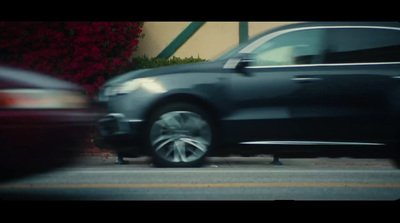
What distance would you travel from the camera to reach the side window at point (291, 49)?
685 centimetres

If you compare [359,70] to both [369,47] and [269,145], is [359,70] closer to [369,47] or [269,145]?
[369,47]

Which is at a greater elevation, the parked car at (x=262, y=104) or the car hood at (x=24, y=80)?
the car hood at (x=24, y=80)

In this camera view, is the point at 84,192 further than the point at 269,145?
No

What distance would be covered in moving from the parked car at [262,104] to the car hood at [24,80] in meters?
1.52

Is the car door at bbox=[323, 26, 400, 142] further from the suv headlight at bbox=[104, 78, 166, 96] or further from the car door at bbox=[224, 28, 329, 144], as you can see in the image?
the suv headlight at bbox=[104, 78, 166, 96]

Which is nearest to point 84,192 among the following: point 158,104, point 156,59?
point 158,104

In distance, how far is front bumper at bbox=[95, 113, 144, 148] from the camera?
267 inches

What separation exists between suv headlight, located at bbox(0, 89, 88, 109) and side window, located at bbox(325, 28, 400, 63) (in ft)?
9.49

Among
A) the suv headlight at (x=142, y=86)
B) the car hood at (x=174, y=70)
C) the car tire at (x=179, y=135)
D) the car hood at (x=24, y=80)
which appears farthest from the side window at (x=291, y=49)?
the car hood at (x=24, y=80)

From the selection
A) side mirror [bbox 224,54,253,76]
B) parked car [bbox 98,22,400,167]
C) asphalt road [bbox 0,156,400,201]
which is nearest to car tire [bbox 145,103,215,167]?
parked car [bbox 98,22,400,167]

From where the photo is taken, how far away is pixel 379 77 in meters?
6.85

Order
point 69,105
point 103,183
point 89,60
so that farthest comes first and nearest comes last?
point 89,60 < point 103,183 < point 69,105

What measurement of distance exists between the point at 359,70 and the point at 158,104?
81.7 inches

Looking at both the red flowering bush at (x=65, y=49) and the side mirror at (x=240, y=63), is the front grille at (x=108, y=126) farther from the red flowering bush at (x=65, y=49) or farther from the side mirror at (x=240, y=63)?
the red flowering bush at (x=65, y=49)
